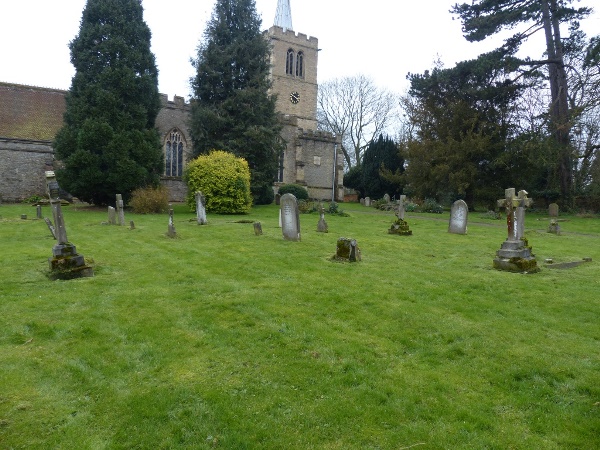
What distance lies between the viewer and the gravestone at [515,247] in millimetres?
8477

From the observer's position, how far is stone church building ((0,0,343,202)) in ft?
84.4

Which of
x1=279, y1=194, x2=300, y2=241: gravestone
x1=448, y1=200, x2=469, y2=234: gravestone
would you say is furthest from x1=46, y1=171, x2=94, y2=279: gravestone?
x1=448, y1=200, x2=469, y2=234: gravestone

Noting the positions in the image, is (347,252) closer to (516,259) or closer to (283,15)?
(516,259)

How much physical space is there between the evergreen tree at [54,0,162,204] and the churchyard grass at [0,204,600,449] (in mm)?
13463

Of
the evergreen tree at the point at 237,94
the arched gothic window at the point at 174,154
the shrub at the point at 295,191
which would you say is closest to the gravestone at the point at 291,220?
the evergreen tree at the point at 237,94

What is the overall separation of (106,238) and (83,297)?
5785 mm

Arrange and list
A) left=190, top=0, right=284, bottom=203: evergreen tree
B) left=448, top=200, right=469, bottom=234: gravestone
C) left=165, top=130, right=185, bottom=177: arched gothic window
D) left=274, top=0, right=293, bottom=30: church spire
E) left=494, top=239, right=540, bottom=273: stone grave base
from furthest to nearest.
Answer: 1. left=274, top=0, right=293, bottom=30: church spire
2. left=165, top=130, right=185, bottom=177: arched gothic window
3. left=190, top=0, right=284, bottom=203: evergreen tree
4. left=448, top=200, right=469, bottom=234: gravestone
5. left=494, top=239, right=540, bottom=273: stone grave base

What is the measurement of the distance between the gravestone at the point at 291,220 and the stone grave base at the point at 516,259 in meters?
4.76

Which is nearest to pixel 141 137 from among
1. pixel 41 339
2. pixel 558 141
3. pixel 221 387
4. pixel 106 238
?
pixel 106 238

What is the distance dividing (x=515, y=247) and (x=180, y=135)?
2649 centimetres

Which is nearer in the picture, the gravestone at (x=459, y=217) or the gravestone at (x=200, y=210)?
the gravestone at (x=459, y=217)

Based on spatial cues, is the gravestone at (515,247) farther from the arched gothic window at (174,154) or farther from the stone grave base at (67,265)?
the arched gothic window at (174,154)

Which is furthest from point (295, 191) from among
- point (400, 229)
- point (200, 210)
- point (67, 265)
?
point (67, 265)

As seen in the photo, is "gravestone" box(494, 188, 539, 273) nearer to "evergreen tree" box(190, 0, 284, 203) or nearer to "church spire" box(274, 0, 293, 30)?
"evergreen tree" box(190, 0, 284, 203)
